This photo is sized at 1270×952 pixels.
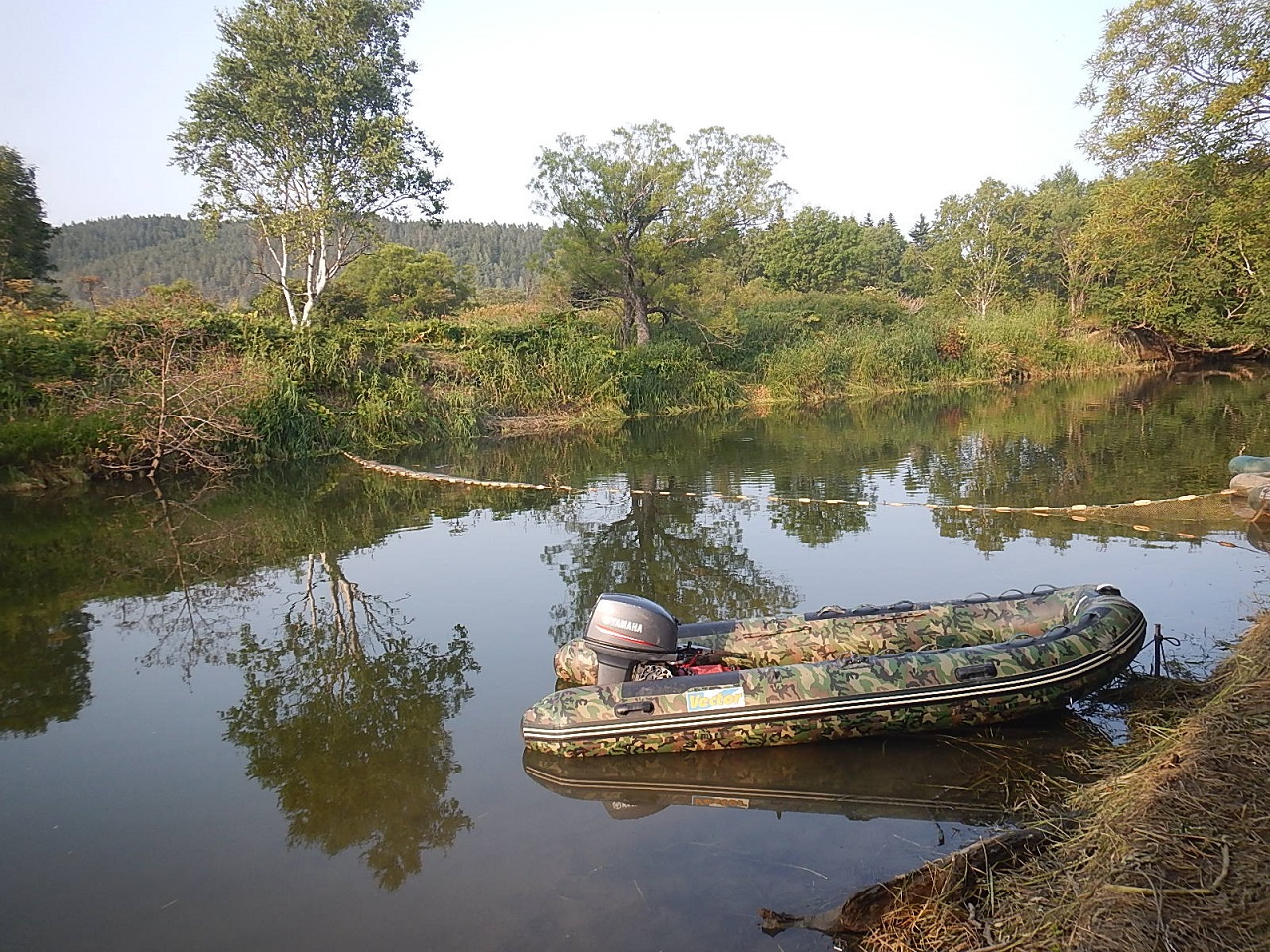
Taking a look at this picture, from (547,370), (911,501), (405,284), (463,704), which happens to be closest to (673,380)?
(547,370)

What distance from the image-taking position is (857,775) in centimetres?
438

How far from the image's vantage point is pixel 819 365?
2702 centimetres

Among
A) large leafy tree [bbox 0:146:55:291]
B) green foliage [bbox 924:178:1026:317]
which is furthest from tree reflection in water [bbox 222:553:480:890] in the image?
green foliage [bbox 924:178:1026:317]

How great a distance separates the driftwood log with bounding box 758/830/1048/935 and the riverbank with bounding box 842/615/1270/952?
0.05 meters

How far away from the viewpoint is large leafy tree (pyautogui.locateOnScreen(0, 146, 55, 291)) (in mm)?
21634

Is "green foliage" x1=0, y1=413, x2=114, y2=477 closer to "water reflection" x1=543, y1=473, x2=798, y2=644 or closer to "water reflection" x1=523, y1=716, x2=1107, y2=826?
"water reflection" x1=543, y1=473, x2=798, y2=644

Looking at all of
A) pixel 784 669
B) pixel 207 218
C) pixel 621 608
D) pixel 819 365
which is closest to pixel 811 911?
pixel 784 669

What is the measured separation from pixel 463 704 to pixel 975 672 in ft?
10.1

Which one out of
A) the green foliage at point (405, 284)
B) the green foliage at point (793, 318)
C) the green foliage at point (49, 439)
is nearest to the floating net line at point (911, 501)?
the green foliage at point (49, 439)

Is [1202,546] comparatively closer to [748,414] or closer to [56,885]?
[56,885]

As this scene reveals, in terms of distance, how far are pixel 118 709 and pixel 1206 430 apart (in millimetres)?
16932

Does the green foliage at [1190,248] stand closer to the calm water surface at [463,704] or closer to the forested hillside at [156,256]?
the calm water surface at [463,704]

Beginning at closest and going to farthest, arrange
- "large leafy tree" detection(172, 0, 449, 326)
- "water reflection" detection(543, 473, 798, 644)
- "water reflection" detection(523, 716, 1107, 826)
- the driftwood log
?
the driftwood log < "water reflection" detection(523, 716, 1107, 826) < "water reflection" detection(543, 473, 798, 644) < "large leafy tree" detection(172, 0, 449, 326)

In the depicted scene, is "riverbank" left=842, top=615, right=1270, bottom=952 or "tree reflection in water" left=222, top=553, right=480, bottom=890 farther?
"tree reflection in water" left=222, top=553, right=480, bottom=890
